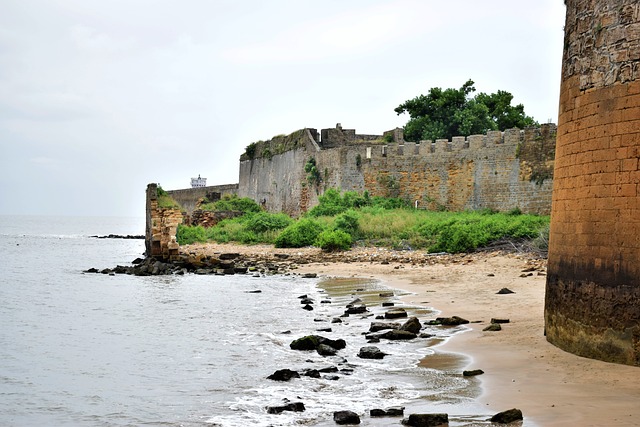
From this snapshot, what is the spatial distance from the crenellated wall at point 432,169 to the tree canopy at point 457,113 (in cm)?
256

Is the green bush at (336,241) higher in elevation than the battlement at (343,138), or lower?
lower

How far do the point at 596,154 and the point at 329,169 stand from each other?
28.3 metres

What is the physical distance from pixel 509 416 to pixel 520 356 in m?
2.75

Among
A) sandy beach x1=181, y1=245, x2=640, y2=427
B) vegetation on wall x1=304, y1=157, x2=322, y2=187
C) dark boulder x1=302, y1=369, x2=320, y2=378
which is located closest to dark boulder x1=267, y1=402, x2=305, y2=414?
dark boulder x1=302, y1=369, x2=320, y2=378

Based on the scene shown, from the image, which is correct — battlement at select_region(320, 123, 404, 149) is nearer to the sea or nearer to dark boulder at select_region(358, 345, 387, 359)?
the sea

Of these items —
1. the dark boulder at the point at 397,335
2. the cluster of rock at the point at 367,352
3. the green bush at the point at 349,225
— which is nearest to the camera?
the cluster of rock at the point at 367,352

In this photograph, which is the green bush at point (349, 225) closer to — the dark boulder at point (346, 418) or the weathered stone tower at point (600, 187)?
the weathered stone tower at point (600, 187)

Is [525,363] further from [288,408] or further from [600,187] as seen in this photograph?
[288,408]

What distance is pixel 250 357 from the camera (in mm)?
10547

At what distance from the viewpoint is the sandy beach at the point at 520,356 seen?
6.63m

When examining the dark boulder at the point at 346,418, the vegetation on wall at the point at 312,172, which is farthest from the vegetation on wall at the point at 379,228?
the dark boulder at the point at 346,418

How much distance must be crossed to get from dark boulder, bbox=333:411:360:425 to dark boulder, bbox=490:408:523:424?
1.24 meters

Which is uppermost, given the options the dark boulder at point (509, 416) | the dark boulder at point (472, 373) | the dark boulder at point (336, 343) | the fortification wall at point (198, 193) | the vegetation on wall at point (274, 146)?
the vegetation on wall at point (274, 146)

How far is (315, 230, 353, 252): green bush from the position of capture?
27.2m
